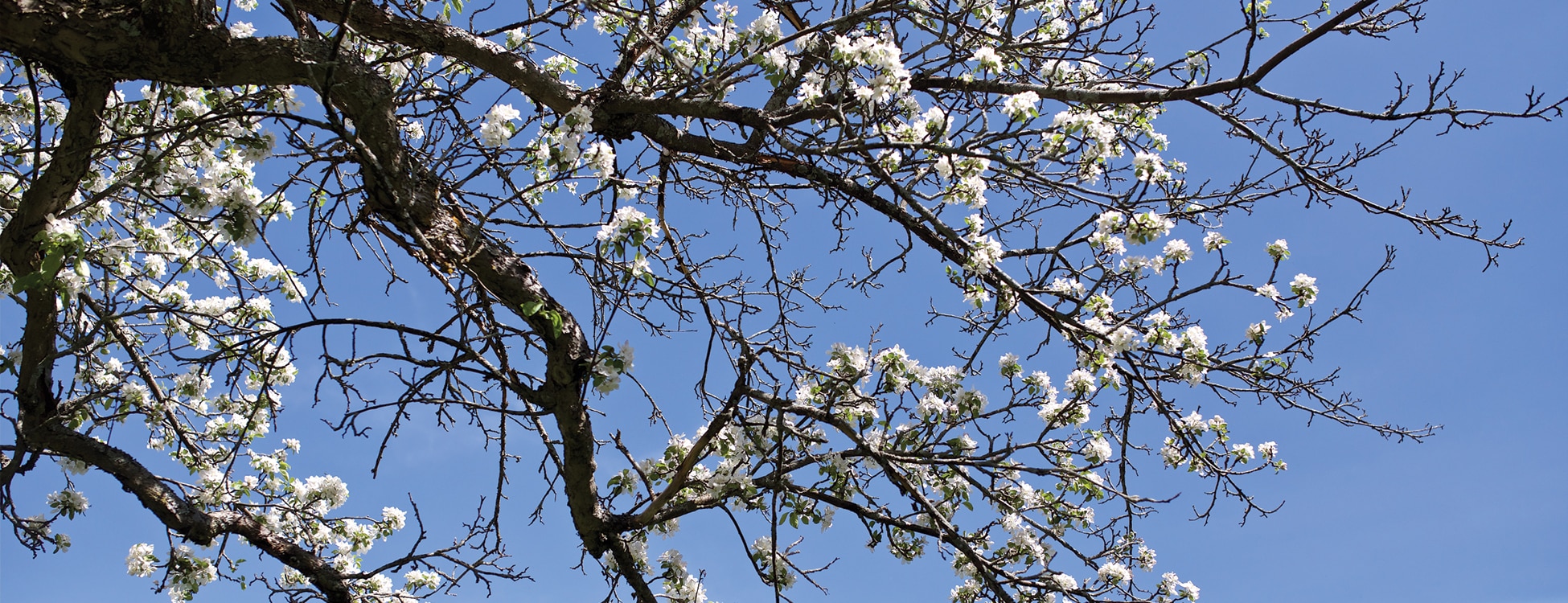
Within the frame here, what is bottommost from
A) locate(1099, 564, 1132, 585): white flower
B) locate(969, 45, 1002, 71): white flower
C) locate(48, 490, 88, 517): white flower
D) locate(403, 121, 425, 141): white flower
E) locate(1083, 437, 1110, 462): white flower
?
locate(1099, 564, 1132, 585): white flower

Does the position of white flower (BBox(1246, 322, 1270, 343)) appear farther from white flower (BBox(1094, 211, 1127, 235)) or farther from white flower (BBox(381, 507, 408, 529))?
white flower (BBox(381, 507, 408, 529))

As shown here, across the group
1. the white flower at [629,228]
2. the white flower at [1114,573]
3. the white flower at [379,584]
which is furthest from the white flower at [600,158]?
the white flower at [379,584]

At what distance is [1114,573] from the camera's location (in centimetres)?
428

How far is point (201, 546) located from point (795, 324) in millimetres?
3291

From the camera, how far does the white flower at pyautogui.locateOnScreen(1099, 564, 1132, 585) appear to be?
14.0 feet

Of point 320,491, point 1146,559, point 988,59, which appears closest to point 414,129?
point 320,491

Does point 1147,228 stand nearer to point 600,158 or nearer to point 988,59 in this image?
point 988,59

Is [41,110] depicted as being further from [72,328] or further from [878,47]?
[878,47]

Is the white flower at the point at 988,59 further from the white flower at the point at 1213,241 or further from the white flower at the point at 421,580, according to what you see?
the white flower at the point at 421,580

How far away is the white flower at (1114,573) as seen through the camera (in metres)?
4.28

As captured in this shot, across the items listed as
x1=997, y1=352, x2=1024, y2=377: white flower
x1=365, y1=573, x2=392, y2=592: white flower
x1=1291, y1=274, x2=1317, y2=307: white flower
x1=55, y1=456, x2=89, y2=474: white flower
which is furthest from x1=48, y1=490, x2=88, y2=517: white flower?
x1=1291, y1=274, x2=1317, y2=307: white flower

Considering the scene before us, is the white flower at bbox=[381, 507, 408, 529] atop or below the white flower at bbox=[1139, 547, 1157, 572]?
atop

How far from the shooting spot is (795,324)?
14.1ft

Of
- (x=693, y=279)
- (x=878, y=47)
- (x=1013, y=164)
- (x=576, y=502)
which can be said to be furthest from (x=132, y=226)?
(x=1013, y=164)
